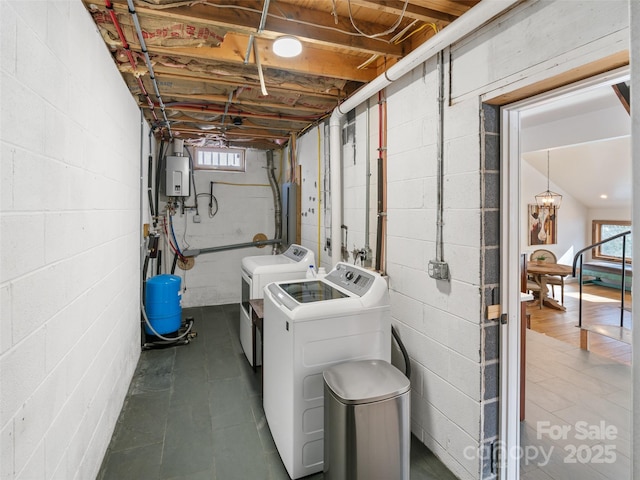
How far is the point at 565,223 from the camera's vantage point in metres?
8.06

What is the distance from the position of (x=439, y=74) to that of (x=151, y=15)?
165 cm

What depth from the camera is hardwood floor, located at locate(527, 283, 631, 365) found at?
3.83 meters

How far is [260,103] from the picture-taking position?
332 centimetres

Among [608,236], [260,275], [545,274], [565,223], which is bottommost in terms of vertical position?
[545,274]

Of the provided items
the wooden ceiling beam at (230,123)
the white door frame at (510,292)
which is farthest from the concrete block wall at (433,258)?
the wooden ceiling beam at (230,123)

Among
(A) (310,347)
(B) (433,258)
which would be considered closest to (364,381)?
(A) (310,347)

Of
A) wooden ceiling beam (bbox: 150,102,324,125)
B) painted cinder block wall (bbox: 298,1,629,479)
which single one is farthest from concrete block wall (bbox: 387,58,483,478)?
wooden ceiling beam (bbox: 150,102,324,125)

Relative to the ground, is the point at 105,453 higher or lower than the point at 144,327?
lower

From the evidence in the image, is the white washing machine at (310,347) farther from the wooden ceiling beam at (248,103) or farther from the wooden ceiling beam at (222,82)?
the wooden ceiling beam at (248,103)

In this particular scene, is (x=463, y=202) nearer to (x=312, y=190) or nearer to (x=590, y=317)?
(x=312, y=190)

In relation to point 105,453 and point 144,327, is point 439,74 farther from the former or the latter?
point 144,327

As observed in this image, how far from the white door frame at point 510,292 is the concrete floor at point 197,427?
379mm

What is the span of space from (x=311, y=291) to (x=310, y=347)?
50cm

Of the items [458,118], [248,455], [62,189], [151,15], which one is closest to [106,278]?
[62,189]
